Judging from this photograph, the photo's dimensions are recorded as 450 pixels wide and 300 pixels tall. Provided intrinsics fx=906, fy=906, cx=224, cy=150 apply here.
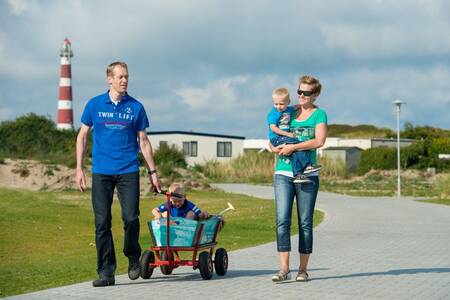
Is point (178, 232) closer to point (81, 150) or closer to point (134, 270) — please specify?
point (134, 270)

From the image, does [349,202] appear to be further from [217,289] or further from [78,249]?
[217,289]

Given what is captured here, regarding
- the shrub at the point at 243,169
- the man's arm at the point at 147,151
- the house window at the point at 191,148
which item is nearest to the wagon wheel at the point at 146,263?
the man's arm at the point at 147,151

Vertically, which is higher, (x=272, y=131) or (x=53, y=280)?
(x=272, y=131)

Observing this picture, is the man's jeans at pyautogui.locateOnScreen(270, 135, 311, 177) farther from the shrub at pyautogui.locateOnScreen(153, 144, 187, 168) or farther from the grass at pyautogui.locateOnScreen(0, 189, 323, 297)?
the shrub at pyautogui.locateOnScreen(153, 144, 187, 168)

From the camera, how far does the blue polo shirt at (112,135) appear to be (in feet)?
29.8

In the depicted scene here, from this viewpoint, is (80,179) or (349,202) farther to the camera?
(349,202)

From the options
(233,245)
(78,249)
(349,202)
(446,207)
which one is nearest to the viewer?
(233,245)

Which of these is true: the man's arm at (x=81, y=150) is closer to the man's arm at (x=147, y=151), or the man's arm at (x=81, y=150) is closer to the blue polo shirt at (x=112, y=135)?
the blue polo shirt at (x=112, y=135)

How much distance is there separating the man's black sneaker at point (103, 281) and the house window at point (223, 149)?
70.1 meters

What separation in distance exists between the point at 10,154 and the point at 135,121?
4018cm

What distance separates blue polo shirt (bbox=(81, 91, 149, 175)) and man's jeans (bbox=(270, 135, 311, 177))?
4.94ft

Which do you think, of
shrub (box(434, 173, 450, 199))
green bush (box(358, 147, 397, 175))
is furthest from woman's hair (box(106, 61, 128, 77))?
green bush (box(358, 147, 397, 175))

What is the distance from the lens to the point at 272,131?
9398 millimetres

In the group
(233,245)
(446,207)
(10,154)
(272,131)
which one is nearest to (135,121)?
(272,131)
